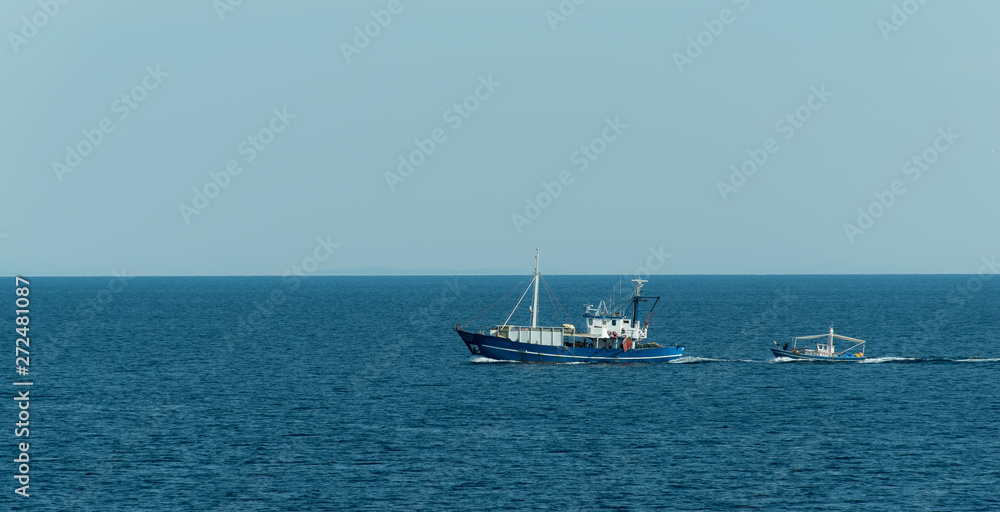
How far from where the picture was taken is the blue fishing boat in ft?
391

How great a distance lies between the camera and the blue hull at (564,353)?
119 metres

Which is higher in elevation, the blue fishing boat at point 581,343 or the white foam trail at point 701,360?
the blue fishing boat at point 581,343

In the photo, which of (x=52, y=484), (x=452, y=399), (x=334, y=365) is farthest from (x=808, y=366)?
(x=52, y=484)

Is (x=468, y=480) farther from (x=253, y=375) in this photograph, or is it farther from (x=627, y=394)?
(x=253, y=375)

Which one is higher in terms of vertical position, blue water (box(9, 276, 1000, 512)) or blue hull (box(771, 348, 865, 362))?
blue hull (box(771, 348, 865, 362))

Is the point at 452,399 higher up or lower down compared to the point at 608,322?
lower down

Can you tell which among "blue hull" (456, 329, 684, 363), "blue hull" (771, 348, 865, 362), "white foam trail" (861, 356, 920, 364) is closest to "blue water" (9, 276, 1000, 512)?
"white foam trail" (861, 356, 920, 364)

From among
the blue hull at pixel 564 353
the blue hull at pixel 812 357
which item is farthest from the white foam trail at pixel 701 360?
the blue hull at pixel 564 353

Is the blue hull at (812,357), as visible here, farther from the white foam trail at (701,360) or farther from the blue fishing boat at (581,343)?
the blue fishing boat at (581,343)

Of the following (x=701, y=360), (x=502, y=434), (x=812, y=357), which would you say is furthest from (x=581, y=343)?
(x=502, y=434)

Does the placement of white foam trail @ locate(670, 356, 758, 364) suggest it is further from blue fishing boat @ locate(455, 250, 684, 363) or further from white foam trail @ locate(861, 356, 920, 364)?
white foam trail @ locate(861, 356, 920, 364)

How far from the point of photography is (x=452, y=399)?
307 ft

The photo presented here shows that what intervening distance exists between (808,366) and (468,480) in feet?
236

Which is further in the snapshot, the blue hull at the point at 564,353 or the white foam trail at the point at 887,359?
the white foam trail at the point at 887,359
